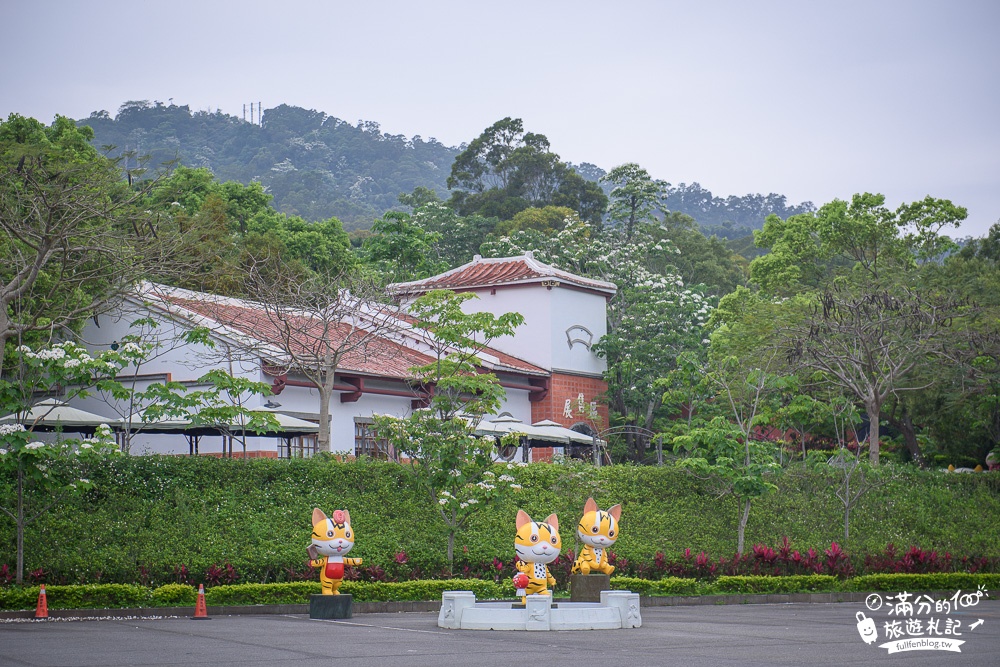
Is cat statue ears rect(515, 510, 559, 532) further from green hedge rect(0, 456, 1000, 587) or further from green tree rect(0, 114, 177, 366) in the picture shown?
green tree rect(0, 114, 177, 366)

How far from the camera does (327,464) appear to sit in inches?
858

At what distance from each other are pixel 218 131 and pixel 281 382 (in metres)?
134

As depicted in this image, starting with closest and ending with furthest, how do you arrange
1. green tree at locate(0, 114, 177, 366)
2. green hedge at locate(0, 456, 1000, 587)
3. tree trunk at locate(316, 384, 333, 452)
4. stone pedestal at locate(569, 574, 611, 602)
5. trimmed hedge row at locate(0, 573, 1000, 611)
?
trimmed hedge row at locate(0, 573, 1000, 611)
stone pedestal at locate(569, 574, 611, 602)
green tree at locate(0, 114, 177, 366)
green hedge at locate(0, 456, 1000, 587)
tree trunk at locate(316, 384, 333, 452)

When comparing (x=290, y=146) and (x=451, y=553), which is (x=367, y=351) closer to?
(x=451, y=553)

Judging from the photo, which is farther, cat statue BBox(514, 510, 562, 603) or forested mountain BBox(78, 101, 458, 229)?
forested mountain BBox(78, 101, 458, 229)

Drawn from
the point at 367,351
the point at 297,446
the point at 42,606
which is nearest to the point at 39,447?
the point at 42,606

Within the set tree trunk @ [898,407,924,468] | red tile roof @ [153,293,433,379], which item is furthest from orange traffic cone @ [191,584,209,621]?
tree trunk @ [898,407,924,468]

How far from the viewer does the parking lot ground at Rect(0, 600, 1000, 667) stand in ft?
34.3

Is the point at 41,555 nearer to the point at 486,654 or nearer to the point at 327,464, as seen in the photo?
the point at 327,464

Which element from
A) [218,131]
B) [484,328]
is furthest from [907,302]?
[218,131]

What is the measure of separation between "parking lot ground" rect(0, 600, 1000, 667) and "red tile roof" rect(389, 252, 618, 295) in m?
18.9

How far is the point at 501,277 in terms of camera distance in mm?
35375

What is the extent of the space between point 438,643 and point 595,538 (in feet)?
17.7

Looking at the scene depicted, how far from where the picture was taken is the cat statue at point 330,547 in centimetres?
1594
